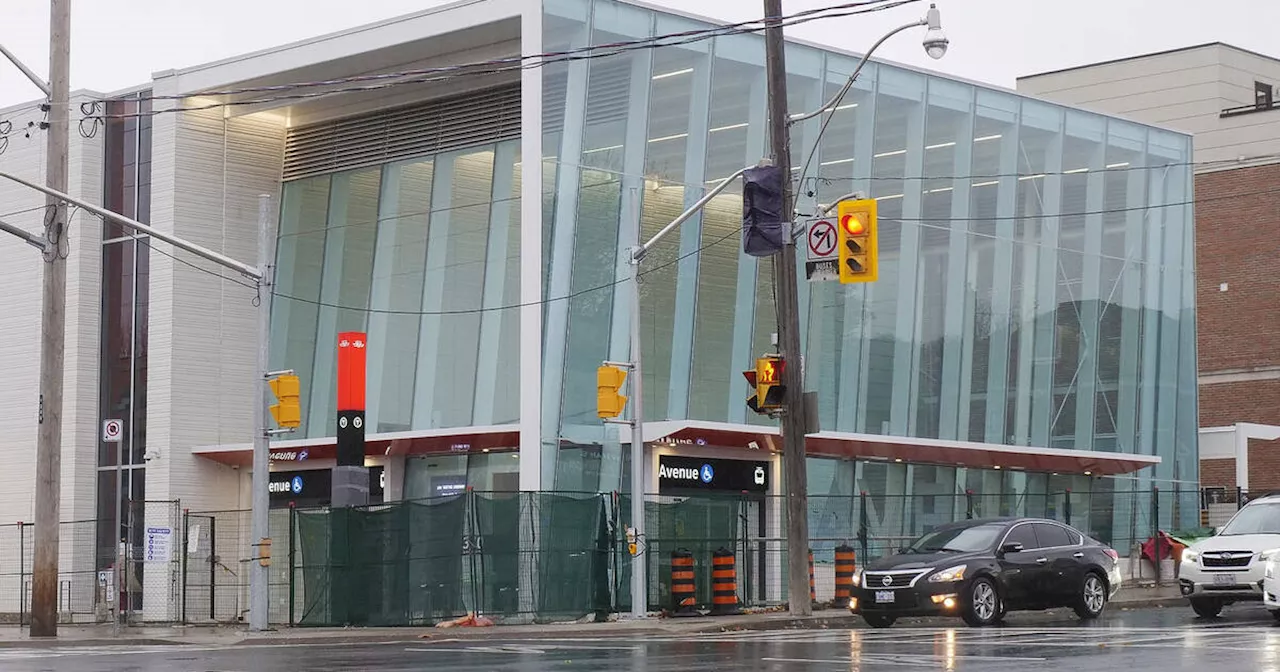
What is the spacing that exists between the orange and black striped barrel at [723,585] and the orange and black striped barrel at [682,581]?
0.63m

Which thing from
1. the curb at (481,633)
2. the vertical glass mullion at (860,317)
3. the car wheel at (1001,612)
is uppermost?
the vertical glass mullion at (860,317)

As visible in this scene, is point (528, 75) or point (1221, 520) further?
point (1221, 520)

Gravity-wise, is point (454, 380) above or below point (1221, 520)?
above

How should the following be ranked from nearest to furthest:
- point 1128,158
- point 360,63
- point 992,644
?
point 992,644 → point 360,63 → point 1128,158

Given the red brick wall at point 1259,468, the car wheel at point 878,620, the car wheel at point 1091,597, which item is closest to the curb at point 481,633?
the car wheel at point 878,620

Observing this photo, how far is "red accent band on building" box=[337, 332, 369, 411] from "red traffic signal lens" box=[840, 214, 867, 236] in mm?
10575

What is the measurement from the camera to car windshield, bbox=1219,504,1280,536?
82.0ft

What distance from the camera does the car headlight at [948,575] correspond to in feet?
79.8

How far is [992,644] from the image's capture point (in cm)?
1931

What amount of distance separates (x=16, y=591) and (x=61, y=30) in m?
→ 15.7

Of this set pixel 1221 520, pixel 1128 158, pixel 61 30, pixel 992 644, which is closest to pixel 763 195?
pixel 992 644

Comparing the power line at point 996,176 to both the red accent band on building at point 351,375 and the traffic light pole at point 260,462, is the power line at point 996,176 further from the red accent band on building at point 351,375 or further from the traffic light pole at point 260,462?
the traffic light pole at point 260,462

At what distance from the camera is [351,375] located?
30.9 metres

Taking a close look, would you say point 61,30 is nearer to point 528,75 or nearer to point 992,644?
point 528,75
